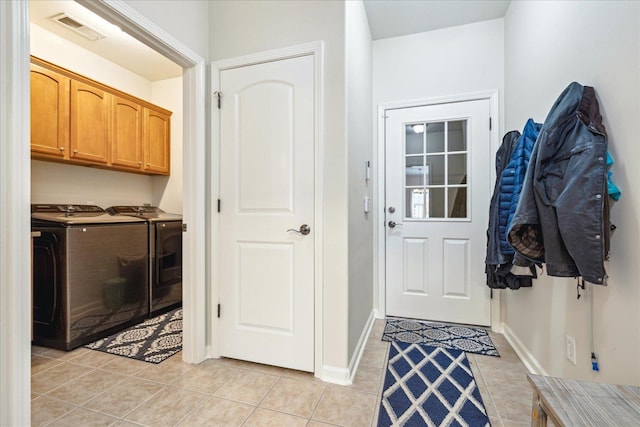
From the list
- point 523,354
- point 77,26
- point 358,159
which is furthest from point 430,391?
point 77,26

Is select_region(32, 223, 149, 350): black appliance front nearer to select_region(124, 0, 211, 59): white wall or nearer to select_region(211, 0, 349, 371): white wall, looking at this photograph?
select_region(124, 0, 211, 59): white wall

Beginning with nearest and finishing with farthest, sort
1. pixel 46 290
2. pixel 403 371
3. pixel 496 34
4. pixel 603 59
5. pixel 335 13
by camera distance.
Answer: pixel 603 59
pixel 335 13
pixel 403 371
pixel 46 290
pixel 496 34

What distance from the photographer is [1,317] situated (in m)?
1.04

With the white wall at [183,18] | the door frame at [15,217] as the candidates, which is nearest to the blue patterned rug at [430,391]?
the door frame at [15,217]

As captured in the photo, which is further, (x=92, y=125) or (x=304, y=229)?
(x=92, y=125)

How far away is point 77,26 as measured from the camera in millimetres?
2594

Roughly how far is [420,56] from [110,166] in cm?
330

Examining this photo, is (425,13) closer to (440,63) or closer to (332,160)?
(440,63)

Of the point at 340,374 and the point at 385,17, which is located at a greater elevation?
the point at 385,17

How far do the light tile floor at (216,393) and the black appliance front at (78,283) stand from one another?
208 mm

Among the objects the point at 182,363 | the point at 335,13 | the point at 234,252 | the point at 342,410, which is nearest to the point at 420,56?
the point at 335,13

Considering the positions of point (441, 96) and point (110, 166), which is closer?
point (441, 96)

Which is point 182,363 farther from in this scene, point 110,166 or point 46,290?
point 110,166

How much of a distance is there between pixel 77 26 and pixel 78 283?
2.27 meters
